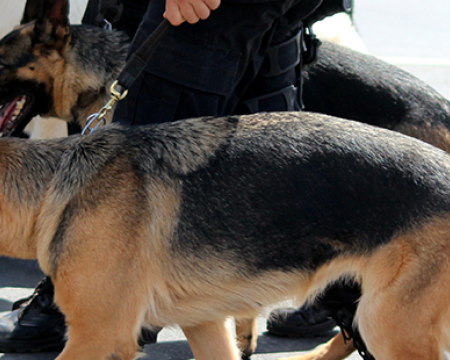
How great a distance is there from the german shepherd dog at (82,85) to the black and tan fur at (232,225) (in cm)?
98

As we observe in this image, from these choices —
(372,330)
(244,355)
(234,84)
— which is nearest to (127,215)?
(234,84)

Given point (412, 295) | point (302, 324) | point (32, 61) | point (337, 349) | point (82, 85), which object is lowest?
point (302, 324)

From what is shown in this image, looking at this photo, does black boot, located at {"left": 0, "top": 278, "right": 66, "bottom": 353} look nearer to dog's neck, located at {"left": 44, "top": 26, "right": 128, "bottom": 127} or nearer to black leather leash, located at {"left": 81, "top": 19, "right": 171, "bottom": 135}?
dog's neck, located at {"left": 44, "top": 26, "right": 128, "bottom": 127}

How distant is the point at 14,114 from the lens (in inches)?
A: 125

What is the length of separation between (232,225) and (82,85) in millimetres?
1524

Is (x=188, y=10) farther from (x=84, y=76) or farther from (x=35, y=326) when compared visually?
(x=35, y=326)

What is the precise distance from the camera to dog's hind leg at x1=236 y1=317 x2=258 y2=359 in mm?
2857

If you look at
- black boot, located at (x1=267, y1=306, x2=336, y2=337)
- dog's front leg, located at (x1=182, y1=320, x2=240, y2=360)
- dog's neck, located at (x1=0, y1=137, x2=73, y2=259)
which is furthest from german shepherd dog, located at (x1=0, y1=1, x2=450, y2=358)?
dog's neck, located at (x1=0, y1=137, x2=73, y2=259)

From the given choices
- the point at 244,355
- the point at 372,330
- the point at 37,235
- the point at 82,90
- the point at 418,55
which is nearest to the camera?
the point at 372,330

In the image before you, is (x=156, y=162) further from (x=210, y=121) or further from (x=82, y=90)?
(x=82, y=90)

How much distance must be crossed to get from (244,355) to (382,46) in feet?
24.2

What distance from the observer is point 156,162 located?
2.16m

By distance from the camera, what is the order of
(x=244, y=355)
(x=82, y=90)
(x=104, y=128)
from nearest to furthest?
(x=104, y=128) → (x=244, y=355) → (x=82, y=90)

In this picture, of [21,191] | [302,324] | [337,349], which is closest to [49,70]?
[21,191]
